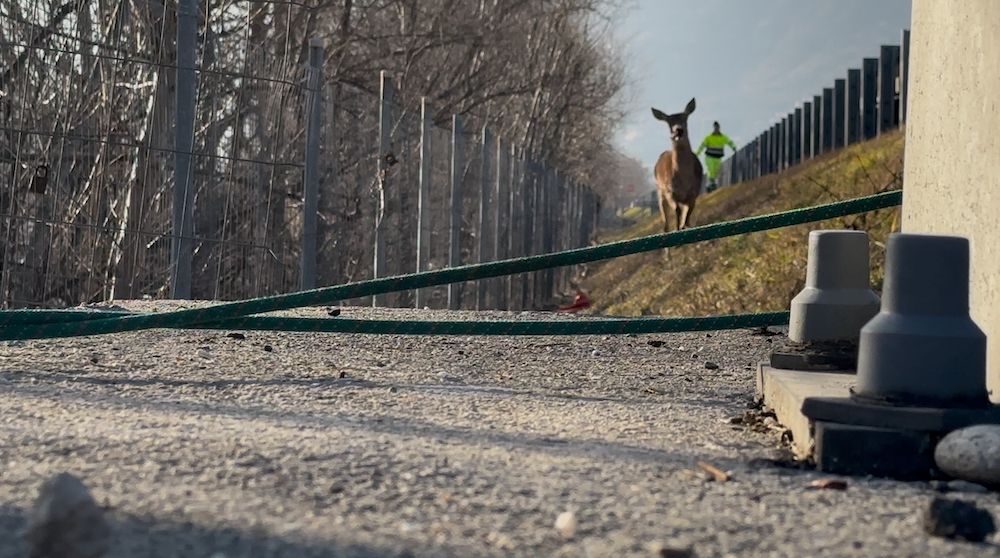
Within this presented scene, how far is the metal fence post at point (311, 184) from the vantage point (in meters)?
9.20

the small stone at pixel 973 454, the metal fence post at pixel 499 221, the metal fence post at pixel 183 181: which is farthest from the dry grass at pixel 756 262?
the small stone at pixel 973 454

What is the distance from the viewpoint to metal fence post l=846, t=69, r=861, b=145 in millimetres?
28734

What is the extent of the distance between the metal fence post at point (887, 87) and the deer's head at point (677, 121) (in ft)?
17.3

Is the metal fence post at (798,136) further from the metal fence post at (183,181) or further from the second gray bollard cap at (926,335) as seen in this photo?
the second gray bollard cap at (926,335)

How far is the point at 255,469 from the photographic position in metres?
2.96

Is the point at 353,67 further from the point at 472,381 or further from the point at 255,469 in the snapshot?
the point at 255,469

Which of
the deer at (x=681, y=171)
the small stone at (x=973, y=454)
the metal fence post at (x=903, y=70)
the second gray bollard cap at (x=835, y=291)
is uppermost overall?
the metal fence post at (x=903, y=70)

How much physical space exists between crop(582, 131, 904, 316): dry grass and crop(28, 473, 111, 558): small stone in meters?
8.65

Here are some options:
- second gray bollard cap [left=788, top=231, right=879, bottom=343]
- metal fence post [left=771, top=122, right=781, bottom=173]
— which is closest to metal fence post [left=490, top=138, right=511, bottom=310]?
second gray bollard cap [left=788, top=231, right=879, bottom=343]

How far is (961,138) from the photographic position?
4.20m

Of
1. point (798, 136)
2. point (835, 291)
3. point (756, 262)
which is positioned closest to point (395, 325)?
point (835, 291)

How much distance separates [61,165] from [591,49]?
39428mm

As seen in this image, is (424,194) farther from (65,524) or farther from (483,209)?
(65,524)

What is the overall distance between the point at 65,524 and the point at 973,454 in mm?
2001
